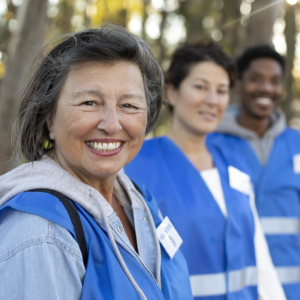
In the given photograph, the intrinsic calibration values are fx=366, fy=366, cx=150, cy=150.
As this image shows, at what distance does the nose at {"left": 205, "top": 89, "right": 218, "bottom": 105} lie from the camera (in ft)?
Result: 7.98

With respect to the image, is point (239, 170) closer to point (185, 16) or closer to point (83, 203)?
point (83, 203)

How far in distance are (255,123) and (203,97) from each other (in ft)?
3.31

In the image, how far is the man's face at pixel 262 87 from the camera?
3240 millimetres

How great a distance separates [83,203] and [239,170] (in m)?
1.52

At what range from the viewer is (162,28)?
8.36 m

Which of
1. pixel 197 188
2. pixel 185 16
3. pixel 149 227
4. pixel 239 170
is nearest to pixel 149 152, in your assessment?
pixel 197 188

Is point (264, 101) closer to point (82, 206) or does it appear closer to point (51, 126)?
point (51, 126)

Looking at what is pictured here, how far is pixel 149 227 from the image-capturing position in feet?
4.70

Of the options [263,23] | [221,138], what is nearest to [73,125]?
[221,138]

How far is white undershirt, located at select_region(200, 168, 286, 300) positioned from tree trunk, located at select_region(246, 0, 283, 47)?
2.82 m

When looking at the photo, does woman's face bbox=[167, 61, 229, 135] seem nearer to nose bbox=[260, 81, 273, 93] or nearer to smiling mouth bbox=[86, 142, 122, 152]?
nose bbox=[260, 81, 273, 93]

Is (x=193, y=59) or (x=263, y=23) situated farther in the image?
(x=263, y=23)

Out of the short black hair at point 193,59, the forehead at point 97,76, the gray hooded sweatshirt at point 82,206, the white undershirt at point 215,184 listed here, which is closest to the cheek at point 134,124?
the forehead at point 97,76

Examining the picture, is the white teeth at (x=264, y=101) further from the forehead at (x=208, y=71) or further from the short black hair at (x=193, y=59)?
the forehead at (x=208, y=71)
